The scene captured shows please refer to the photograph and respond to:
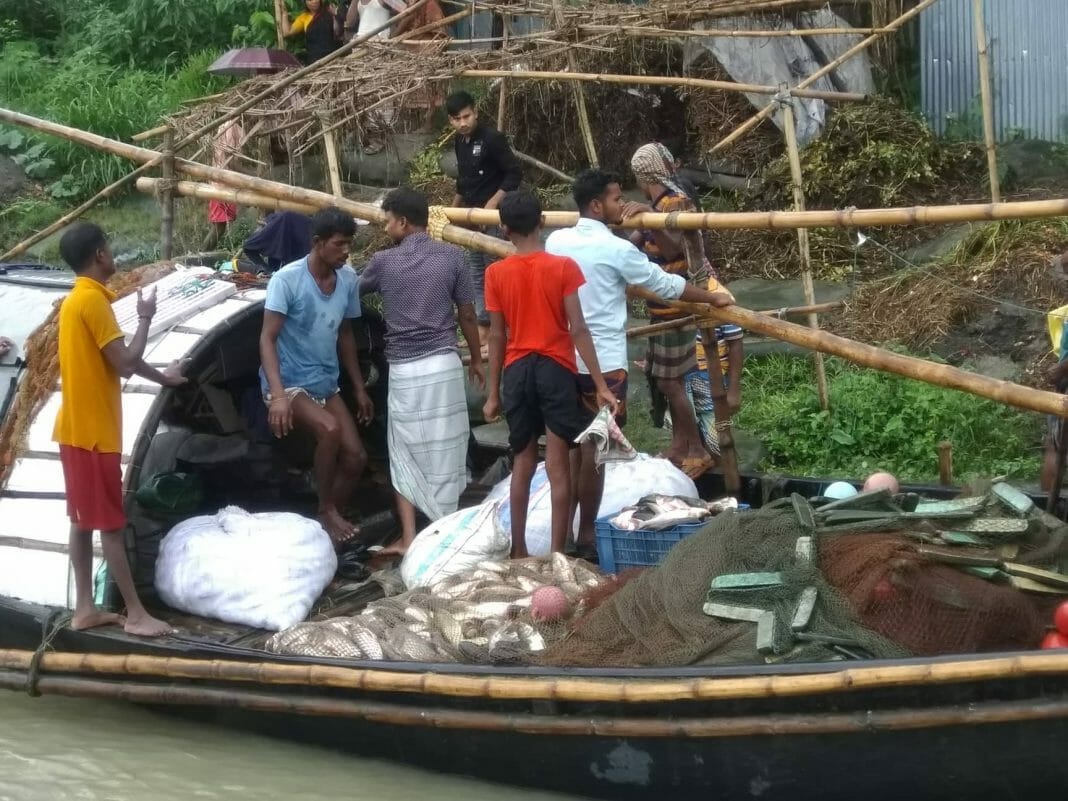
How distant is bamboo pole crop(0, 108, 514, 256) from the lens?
648cm

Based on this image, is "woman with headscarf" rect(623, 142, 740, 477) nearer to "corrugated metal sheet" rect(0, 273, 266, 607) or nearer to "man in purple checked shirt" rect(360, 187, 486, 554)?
"man in purple checked shirt" rect(360, 187, 486, 554)

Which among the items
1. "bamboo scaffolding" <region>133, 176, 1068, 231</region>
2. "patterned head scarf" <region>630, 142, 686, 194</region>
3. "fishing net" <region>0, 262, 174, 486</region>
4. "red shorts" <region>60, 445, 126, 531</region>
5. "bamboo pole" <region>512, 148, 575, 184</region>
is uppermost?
"patterned head scarf" <region>630, 142, 686, 194</region>

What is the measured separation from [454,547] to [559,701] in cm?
144

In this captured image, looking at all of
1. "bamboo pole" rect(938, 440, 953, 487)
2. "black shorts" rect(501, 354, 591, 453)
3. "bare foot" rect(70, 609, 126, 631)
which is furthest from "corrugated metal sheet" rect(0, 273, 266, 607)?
"bamboo pole" rect(938, 440, 953, 487)

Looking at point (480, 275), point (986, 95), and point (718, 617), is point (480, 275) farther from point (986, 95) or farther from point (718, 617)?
point (718, 617)

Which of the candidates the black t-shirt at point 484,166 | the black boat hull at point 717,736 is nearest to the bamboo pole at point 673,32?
the black t-shirt at point 484,166

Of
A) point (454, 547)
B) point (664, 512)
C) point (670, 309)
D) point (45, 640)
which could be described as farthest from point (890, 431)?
point (45, 640)

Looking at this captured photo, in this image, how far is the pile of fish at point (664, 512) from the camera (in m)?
5.64

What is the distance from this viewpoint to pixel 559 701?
4.84 meters

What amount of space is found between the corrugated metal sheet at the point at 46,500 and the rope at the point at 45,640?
7cm

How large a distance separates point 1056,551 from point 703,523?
1341 millimetres

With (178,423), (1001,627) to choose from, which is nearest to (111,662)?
(178,423)

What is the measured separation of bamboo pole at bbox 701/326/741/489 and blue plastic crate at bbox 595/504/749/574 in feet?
3.60

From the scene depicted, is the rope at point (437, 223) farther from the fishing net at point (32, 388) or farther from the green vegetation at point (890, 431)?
the green vegetation at point (890, 431)
